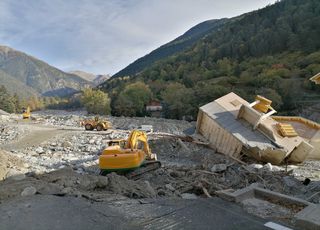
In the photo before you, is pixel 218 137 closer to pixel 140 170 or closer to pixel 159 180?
pixel 140 170

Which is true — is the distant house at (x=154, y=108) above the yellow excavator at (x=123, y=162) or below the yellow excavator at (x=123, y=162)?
below

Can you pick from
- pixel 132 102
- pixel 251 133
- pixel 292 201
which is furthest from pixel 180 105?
pixel 292 201

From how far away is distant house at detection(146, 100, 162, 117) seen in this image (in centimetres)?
5362

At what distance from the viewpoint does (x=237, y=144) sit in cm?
1233

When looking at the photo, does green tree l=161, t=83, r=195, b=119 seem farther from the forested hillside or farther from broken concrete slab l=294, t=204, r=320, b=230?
broken concrete slab l=294, t=204, r=320, b=230

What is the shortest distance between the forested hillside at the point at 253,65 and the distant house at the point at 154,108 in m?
2.03

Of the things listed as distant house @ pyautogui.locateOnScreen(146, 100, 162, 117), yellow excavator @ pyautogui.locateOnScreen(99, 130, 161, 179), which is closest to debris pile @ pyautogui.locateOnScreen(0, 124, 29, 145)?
yellow excavator @ pyautogui.locateOnScreen(99, 130, 161, 179)

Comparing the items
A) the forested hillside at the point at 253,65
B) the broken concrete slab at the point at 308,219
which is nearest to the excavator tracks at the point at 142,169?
the broken concrete slab at the point at 308,219

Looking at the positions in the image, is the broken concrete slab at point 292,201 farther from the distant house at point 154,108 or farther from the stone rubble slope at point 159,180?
the distant house at point 154,108

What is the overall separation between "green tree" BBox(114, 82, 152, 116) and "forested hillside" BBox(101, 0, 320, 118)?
359 millimetres

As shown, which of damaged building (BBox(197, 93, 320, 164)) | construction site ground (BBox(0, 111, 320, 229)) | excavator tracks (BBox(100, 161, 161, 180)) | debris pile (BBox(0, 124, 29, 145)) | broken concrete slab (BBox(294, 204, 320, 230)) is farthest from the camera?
debris pile (BBox(0, 124, 29, 145))

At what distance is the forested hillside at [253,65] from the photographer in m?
44.6

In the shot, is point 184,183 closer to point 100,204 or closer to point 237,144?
point 100,204

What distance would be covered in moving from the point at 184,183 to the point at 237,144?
4466 millimetres
